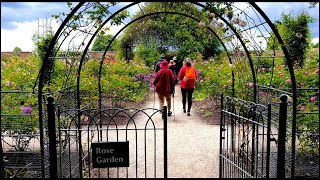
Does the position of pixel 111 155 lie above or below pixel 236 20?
below

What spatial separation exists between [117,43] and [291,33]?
31.4ft

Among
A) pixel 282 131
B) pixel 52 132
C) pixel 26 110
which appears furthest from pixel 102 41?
pixel 282 131

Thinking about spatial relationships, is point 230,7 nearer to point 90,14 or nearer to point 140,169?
point 90,14

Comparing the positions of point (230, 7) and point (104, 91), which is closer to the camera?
point (230, 7)

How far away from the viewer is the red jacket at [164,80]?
8570 millimetres

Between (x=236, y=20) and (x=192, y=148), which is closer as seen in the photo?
(x=236, y=20)

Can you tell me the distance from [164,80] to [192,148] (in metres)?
2.57

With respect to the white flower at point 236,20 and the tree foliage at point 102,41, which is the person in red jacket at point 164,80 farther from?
the white flower at point 236,20

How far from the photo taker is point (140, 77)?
38.7ft

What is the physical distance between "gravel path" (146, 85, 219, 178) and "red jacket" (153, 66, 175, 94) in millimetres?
758

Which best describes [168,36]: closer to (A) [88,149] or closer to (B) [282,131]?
(A) [88,149]

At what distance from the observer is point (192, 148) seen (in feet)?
21.2

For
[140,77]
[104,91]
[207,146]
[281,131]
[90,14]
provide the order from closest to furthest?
1. [281,131]
2. [90,14]
3. [207,146]
4. [104,91]
5. [140,77]

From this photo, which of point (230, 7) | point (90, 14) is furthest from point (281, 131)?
point (90, 14)
